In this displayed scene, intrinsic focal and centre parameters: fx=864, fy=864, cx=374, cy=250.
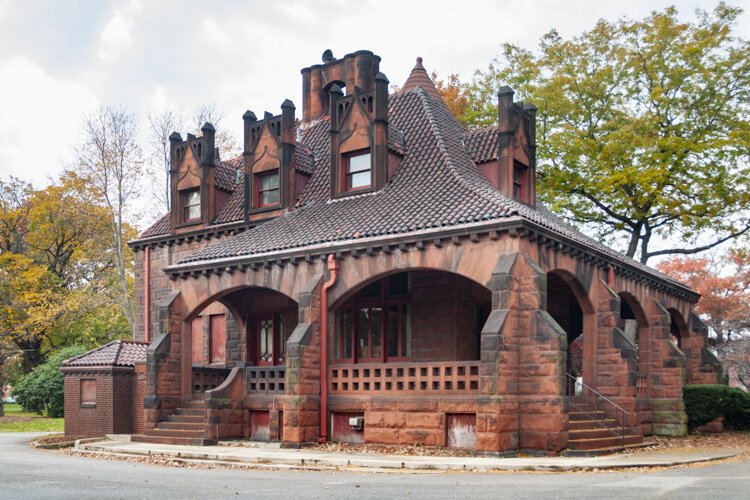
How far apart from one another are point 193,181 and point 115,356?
6.16 m

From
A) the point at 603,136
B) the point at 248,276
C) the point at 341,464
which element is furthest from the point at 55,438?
the point at 603,136

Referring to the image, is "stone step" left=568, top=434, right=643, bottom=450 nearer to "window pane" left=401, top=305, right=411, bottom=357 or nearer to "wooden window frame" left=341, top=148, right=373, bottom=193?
"window pane" left=401, top=305, right=411, bottom=357

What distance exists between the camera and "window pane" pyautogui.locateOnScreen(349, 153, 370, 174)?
23359 millimetres

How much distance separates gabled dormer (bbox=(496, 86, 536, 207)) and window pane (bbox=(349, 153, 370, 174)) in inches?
133

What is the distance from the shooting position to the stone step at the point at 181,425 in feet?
70.1

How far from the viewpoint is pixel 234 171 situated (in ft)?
93.8

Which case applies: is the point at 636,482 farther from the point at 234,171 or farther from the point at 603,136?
the point at 603,136

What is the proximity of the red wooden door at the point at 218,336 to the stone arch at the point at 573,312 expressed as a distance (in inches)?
383

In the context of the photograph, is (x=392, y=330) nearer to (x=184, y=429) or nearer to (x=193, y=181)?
(x=184, y=429)

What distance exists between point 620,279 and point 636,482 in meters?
10.5

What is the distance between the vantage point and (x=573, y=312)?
27.1m

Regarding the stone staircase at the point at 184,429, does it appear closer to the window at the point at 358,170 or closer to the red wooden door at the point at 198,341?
the red wooden door at the point at 198,341

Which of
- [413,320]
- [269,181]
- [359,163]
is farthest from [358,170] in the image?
[413,320]

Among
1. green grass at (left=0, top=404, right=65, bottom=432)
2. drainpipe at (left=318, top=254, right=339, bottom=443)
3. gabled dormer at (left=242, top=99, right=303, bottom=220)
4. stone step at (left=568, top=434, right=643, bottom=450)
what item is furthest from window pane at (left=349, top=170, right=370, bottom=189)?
green grass at (left=0, top=404, right=65, bottom=432)
